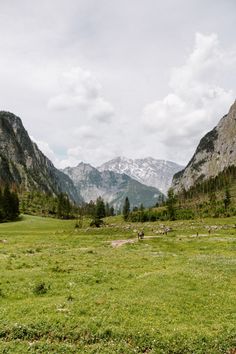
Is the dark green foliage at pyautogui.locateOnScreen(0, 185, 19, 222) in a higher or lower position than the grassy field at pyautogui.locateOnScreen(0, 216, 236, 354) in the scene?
higher

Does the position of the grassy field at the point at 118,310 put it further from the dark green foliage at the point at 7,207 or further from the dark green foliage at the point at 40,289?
the dark green foliage at the point at 7,207

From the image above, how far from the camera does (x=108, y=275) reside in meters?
31.3

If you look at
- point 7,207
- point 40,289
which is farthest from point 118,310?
point 7,207

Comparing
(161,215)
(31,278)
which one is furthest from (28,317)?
(161,215)

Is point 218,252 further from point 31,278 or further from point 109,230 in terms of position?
point 109,230

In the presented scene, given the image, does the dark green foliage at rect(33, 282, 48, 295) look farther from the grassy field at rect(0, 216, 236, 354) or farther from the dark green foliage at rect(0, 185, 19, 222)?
the dark green foliage at rect(0, 185, 19, 222)

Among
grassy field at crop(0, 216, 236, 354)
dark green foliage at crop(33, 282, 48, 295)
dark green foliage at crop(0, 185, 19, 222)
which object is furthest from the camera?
dark green foliage at crop(0, 185, 19, 222)

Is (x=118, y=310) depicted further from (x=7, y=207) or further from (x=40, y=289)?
(x=7, y=207)

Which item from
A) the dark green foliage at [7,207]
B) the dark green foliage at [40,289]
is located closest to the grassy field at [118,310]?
the dark green foliage at [40,289]

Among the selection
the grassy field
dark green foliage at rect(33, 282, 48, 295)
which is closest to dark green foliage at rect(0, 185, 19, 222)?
the grassy field

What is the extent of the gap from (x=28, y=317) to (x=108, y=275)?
12028mm

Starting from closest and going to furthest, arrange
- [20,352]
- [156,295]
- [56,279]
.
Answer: [20,352] → [156,295] → [56,279]

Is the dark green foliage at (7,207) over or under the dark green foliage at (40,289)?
over

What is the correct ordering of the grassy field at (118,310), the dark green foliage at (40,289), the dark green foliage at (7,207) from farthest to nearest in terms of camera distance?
the dark green foliage at (7,207) → the dark green foliage at (40,289) → the grassy field at (118,310)
